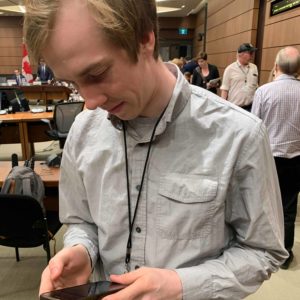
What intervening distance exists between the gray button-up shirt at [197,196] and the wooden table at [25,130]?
15.3 ft

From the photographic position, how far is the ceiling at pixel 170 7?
11.2 meters

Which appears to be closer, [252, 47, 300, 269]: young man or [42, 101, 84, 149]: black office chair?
[252, 47, 300, 269]: young man

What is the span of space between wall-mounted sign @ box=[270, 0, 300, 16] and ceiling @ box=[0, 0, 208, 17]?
5.52 m

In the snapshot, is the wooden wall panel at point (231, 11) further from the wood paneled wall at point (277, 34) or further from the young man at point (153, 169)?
the young man at point (153, 169)

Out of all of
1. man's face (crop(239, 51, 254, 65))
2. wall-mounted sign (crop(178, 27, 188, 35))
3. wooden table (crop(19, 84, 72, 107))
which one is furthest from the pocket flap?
wall-mounted sign (crop(178, 27, 188, 35))

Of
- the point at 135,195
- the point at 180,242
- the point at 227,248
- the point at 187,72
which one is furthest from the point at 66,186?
the point at 187,72

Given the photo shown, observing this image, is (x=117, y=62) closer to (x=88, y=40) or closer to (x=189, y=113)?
(x=88, y=40)

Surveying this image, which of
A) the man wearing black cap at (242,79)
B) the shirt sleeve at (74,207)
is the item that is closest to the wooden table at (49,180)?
the shirt sleeve at (74,207)

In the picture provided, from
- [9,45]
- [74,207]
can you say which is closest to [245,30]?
[74,207]

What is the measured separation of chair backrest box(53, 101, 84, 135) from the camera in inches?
194

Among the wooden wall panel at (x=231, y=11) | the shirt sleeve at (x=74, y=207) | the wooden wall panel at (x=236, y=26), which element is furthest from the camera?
the wooden wall panel at (x=231, y=11)

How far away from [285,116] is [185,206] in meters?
2.28

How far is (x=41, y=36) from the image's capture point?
64 cm

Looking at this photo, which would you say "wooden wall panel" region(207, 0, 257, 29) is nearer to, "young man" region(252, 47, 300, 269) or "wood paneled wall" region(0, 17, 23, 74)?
"young man" region(252, 47, 300, 269)
